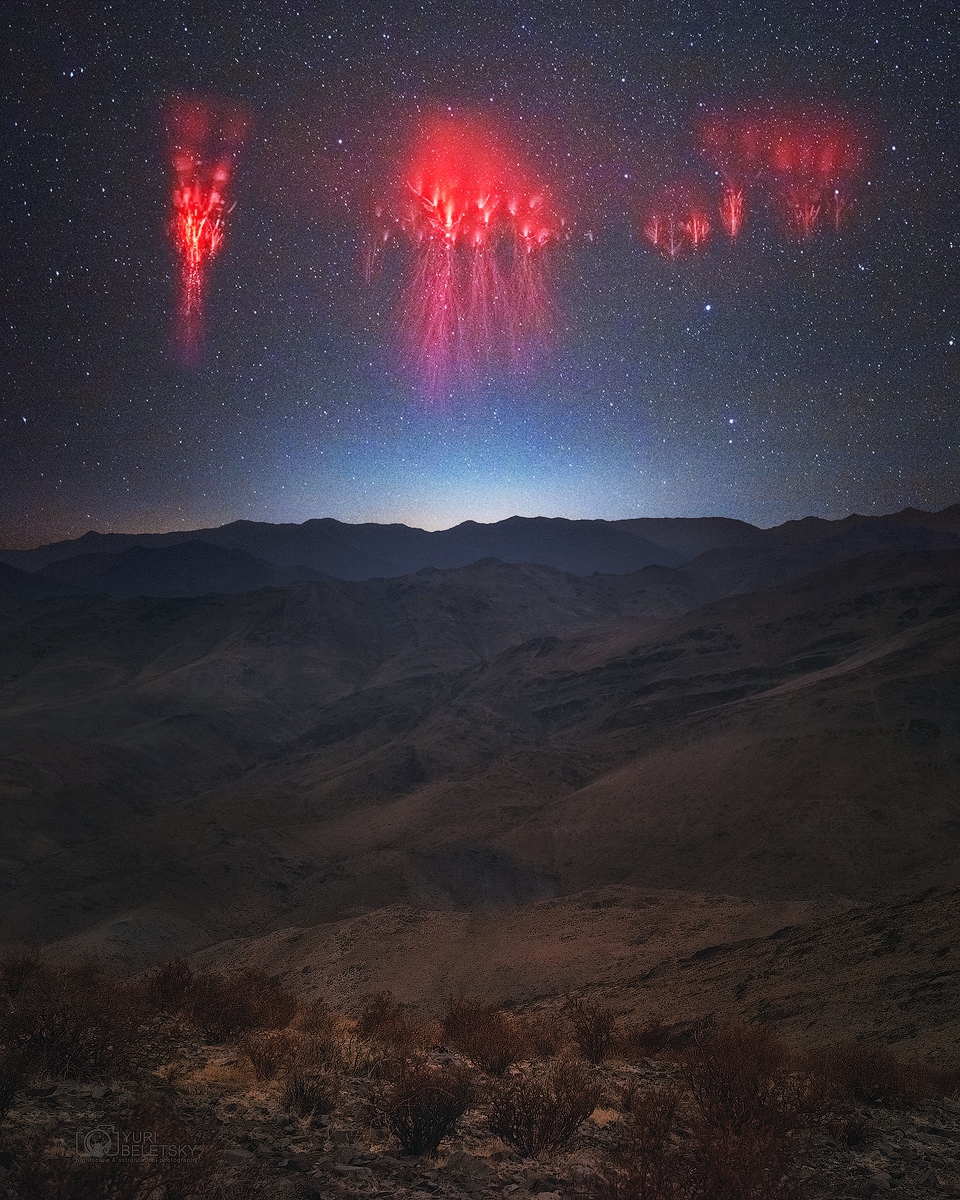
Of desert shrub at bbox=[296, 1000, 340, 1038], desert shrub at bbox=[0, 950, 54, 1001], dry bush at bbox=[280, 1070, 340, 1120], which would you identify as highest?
dry bush at bbox=[280, 1070, 340, 1120]

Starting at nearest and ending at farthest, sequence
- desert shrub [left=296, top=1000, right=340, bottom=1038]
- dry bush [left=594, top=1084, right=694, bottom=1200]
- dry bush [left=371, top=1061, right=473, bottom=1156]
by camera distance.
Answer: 1. dry bush [left=594, top=1084, right=694, bottom=1200]
2. dry bush [left=371, top=1061, right=473, bottom=1156]
3. desert shrub [left=296, top=1000, right=340, bottom=1038]

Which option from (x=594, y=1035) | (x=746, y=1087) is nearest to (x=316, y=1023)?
(x=594, y=1035)

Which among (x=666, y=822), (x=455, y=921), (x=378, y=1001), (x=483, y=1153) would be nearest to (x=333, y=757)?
(x=666, y=822)

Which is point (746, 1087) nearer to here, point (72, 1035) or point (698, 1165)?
point (698, 1165)

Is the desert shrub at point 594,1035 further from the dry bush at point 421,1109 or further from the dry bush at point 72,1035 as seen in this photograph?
the dry bush at point 72,1035

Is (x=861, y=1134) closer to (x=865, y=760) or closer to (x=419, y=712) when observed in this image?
(x=865, y=760)

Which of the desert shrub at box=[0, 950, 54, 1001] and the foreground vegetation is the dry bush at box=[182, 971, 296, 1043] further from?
the desert shrub at box=[0, 950, 54, 1001]

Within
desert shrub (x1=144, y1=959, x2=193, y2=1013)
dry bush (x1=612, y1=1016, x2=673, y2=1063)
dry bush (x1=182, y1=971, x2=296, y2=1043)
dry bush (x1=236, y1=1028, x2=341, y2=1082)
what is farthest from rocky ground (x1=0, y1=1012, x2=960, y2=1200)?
dry bush (x1=612, y1=1016, x2=673, y2=1063)
